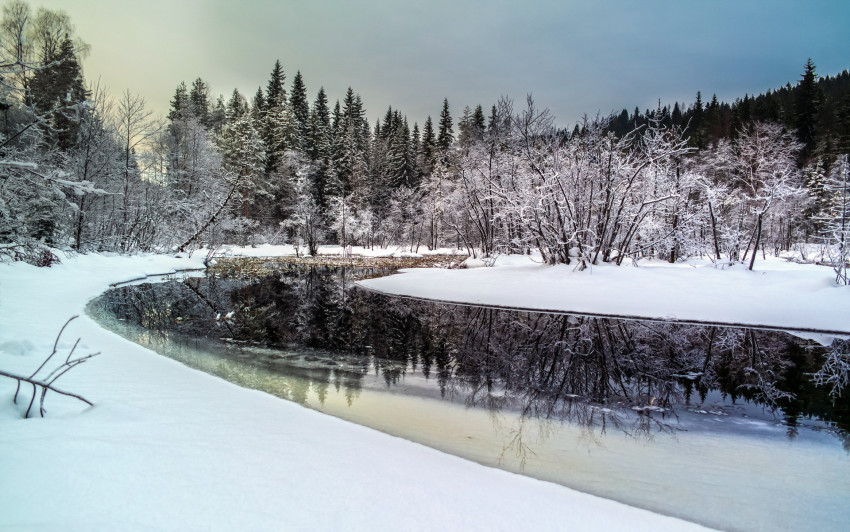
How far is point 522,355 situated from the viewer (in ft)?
28.9

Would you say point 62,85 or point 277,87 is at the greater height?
point 277,87

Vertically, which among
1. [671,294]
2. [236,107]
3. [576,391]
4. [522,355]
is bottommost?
[576,391]

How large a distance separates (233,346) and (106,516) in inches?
280

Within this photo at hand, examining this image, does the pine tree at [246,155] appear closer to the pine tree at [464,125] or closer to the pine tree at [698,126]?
the pine tree at [464,125]

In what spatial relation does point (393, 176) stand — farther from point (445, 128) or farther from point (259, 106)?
point (259, 106)

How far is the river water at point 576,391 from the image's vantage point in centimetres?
404

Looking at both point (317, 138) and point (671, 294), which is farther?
point (317, 138)

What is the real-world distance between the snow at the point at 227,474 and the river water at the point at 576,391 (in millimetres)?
970

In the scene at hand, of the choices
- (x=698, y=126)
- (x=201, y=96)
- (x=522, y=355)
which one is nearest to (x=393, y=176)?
(x=201, y=96)

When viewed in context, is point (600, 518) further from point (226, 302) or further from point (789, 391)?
point (226, 302)

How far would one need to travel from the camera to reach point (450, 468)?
11.5ft

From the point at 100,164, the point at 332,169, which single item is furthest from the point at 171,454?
the point at 332,169

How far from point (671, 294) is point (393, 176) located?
4378cm

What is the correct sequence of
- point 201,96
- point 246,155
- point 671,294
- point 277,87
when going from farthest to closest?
point 201,96, point 277,87, point 246,155, point 671,294
